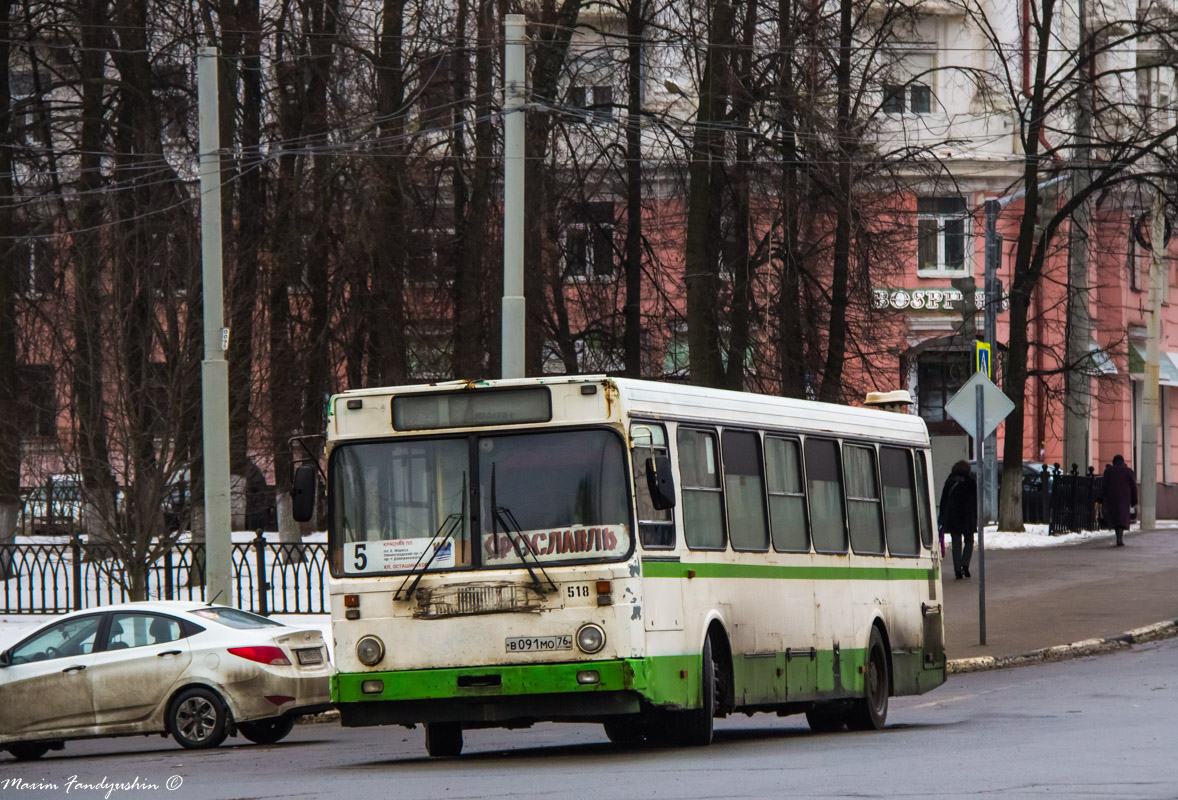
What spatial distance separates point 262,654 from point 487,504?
482cm

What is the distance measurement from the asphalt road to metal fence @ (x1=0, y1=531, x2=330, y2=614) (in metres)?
5.29

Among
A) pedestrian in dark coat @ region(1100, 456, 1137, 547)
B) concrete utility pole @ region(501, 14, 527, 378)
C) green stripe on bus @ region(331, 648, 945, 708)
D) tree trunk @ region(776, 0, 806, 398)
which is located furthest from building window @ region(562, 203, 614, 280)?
green stripe on bus @ region(331, 648, 945, 708)

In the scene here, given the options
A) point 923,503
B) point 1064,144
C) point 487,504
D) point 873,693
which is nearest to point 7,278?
point 1064,144

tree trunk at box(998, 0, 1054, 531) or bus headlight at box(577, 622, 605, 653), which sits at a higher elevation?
tree trunk at box(998, 0, 1054, 531)

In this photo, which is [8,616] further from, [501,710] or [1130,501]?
[1130,501]

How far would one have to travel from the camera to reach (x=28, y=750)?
54.7ft

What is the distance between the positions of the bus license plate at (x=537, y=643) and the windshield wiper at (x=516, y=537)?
306 mm

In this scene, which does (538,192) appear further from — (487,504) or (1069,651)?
(487,504)

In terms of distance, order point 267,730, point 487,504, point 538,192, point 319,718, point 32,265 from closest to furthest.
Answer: point 487,504 → point 267,730 → point 319,718 → point 538,192 → point 32,265

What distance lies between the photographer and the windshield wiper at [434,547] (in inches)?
469

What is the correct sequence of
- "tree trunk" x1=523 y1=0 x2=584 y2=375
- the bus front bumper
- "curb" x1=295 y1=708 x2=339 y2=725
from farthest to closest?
"tree trunk" x1=523 y1=0 x2=584 y2=375 < "curb" x1=295 y1=708 x2=339 y2=725 < the bus front bumper

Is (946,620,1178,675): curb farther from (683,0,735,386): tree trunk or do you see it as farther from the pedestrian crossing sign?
the pedestrian crossing sign

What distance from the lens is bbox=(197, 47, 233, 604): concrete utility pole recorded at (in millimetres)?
18906

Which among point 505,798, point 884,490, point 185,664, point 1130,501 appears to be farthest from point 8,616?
point 1130,501
